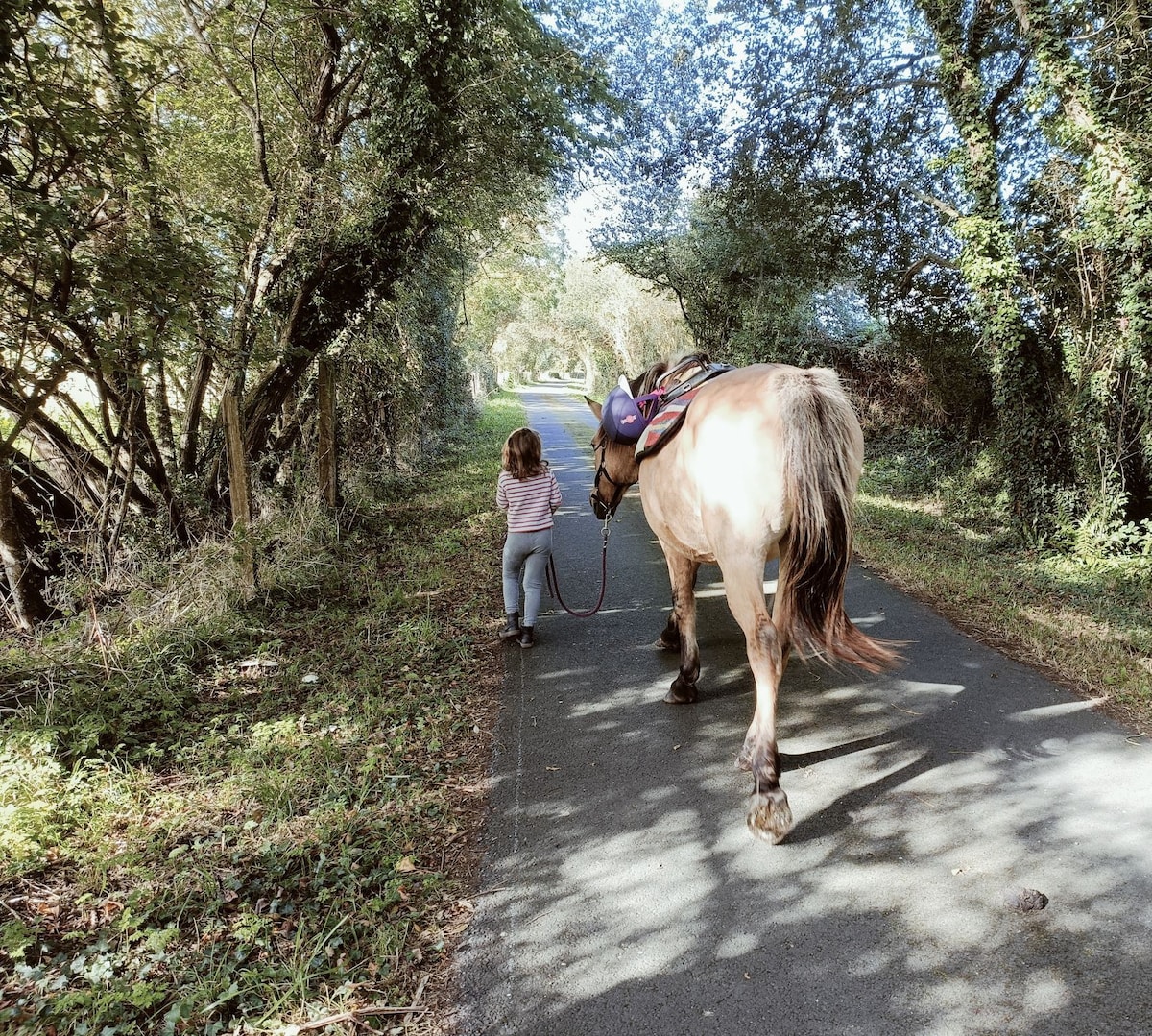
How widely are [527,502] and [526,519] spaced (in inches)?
5.9

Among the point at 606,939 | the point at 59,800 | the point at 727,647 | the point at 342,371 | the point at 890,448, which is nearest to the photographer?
the point at 606,939

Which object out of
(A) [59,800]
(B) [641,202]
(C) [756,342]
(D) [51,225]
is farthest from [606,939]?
(B) [641,202]

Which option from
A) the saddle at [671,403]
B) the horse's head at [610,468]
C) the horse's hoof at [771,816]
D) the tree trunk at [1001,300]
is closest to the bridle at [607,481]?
the horse's head at [610,468]

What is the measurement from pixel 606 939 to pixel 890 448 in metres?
Answer: 13.8

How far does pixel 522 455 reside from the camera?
5.27 m

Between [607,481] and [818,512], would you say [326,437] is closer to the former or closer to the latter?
[607,481]

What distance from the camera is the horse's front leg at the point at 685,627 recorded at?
4184 millimetres

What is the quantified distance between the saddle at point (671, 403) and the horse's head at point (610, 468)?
0.51 m

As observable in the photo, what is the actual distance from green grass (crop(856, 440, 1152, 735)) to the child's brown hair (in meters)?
3.99

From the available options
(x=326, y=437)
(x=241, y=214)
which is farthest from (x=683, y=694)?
(x=241, y=214)

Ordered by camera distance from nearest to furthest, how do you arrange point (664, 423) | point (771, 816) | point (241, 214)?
point (771, 816)
point (664, 423)
point (241, 214)

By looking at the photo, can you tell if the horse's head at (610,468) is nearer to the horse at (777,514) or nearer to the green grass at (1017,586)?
the horse at (777,514)

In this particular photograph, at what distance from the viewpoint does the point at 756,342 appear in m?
16.5

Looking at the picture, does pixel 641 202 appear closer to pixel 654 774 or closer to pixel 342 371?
pixel 342 371
